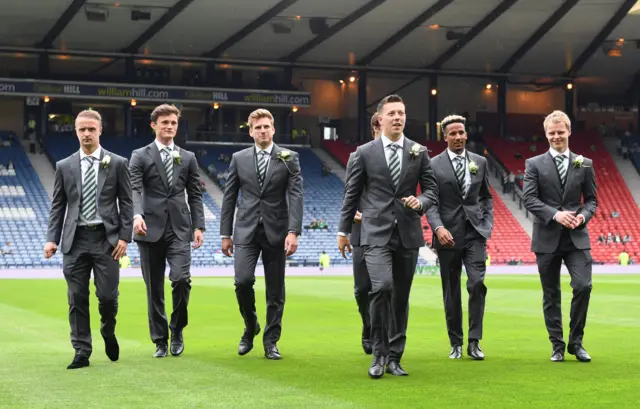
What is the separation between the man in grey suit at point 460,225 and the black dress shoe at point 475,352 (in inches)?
0.5

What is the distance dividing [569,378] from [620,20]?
45857 mm

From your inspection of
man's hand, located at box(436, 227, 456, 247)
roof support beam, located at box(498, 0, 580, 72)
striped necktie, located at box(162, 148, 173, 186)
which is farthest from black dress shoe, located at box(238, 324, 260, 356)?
roof support beam, located at box(498, 0, 580, 72)

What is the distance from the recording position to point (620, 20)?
5275 cm

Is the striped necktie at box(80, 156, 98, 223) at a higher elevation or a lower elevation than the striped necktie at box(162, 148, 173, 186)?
lower

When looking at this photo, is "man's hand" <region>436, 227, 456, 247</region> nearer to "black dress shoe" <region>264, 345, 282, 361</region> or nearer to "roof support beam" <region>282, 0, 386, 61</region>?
"black dress shoe" <region>264, 345, 282, 361</region>

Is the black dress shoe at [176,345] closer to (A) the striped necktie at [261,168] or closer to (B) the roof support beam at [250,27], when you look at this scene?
(A) the striped necktie at [261,168]

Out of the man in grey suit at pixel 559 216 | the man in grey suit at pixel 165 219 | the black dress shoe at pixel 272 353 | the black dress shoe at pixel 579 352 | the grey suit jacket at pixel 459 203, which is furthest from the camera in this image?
the man in grey suit at pixel 165 219

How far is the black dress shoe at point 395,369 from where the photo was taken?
9.84 meters

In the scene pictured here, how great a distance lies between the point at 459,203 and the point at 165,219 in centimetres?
298

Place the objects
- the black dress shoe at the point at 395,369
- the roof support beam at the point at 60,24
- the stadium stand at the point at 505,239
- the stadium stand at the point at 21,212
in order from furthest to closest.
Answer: the stadium stand at the point at 505,239, the roof support beam at the point at 60,24, the stadium stand at the point at 21,212, the black dress shoe at the point at 395,369

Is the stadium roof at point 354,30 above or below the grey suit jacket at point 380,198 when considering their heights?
above

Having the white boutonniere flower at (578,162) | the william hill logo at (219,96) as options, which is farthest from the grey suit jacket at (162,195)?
the william hill logo at (219,96)

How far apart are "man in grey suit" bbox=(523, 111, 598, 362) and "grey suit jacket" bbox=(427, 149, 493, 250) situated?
51 centimetres

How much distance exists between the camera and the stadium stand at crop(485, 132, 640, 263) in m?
52.1
